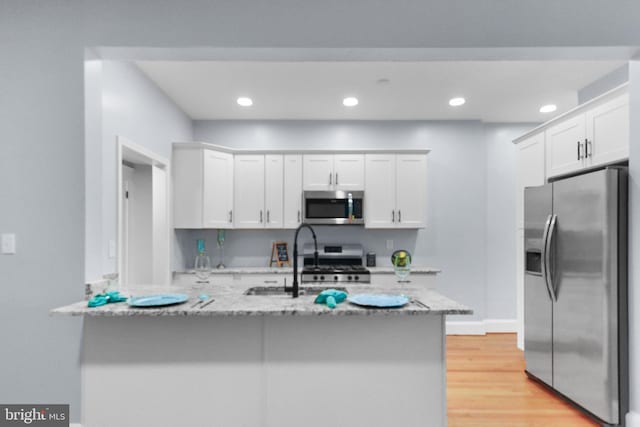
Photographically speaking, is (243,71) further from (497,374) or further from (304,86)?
(497,374)

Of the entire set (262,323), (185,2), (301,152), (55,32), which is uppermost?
(185,2)

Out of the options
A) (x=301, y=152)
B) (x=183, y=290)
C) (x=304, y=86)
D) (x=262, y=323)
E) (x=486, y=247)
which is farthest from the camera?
(x=486, y=247)

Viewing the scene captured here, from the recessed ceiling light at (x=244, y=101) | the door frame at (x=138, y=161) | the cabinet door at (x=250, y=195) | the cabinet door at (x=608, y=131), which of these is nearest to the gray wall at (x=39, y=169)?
the door frame at (x=138, y=161)

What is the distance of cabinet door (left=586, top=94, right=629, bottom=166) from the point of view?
8.16ft

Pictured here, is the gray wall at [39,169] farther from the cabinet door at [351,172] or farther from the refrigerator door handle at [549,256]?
the refrigerator door handle at [549,256]

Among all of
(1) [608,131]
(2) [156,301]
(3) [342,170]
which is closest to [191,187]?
(3) [342,170]

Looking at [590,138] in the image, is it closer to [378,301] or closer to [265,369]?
[378,301]

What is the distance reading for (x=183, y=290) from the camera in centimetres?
235

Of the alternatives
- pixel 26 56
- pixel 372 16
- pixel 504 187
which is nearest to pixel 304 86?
pixel 372 16

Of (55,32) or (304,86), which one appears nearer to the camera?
(55,32)

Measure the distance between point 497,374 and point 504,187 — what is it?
2420mm

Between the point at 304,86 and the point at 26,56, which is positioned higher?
the point at 304,86

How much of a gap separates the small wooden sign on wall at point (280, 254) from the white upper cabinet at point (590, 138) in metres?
2.93

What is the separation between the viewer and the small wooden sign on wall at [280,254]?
452 centimetres
